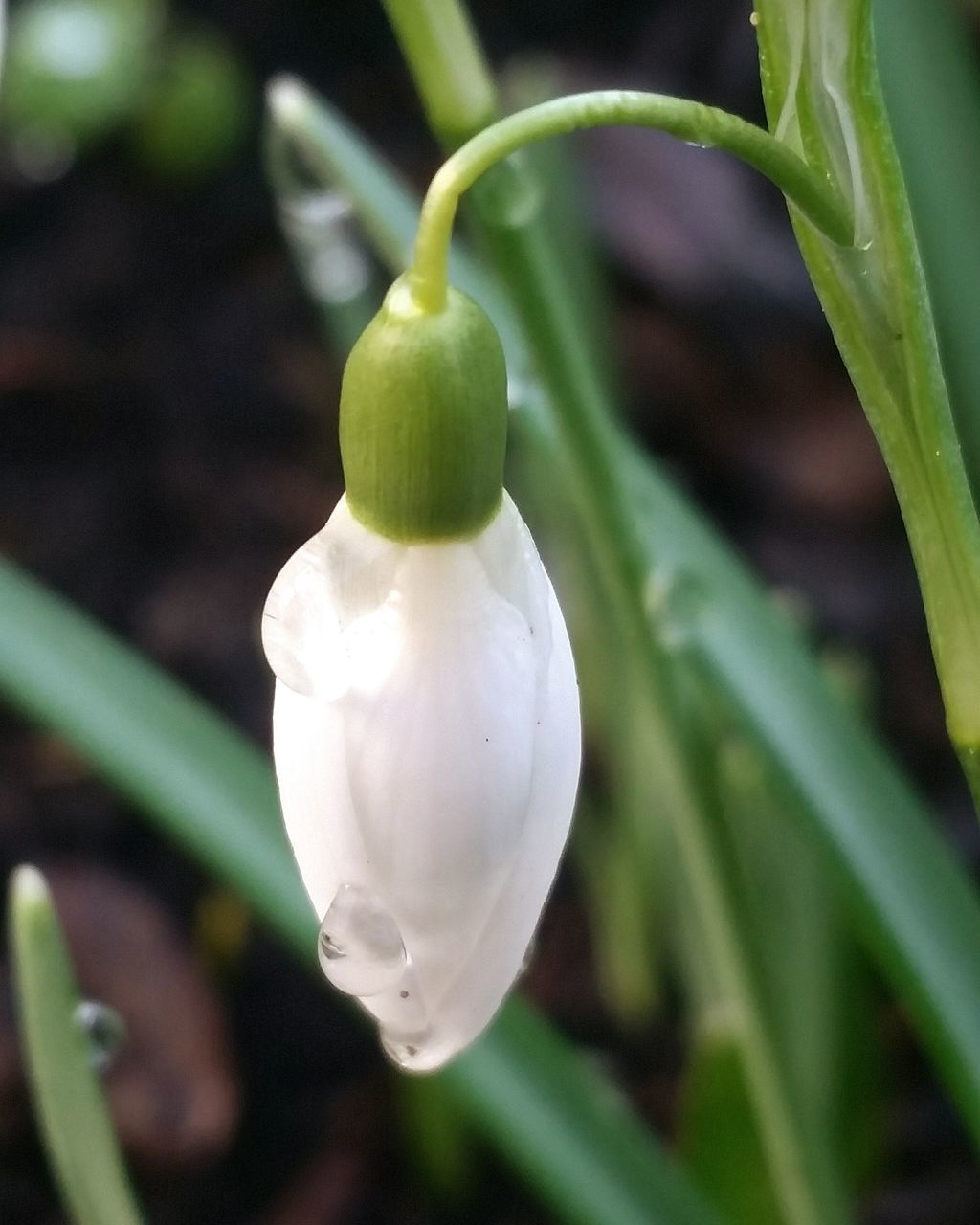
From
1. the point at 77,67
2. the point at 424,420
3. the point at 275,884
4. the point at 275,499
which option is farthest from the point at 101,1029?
the point at 77,67

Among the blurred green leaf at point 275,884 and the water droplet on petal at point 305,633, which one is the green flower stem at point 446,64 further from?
the blurred green leaf at point 275,884

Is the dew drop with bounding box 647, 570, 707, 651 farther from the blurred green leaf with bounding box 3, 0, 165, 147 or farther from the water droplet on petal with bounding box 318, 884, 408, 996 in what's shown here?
the blurred green leaf with bounding box 3, 0, 165, 147

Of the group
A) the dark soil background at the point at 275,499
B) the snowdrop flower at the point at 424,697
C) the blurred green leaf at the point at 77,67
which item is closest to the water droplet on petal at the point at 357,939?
the snowdrop flower at the point at 424,697

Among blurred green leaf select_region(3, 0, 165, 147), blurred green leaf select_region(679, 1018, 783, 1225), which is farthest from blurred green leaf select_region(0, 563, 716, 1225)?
blurred green leaf select_region(3, 0, 165, 147)

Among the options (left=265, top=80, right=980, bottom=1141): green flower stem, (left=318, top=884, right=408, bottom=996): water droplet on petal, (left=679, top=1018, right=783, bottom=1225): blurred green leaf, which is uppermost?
(left=318, top=884, right=408, bottom=996): water droplet on petal

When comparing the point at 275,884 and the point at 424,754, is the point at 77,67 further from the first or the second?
the point at 424,754

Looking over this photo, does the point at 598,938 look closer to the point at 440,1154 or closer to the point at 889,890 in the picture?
the point at 440,1154
